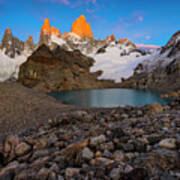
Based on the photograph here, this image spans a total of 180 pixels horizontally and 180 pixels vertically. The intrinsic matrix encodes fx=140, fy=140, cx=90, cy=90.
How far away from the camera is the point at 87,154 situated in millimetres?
2807

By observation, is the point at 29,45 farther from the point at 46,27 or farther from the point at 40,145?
the point at 40,145

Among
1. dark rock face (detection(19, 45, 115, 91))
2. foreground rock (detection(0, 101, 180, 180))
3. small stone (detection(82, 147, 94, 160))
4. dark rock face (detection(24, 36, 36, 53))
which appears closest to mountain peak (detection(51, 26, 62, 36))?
dark rock face (detection(24, 36, 36, 53))

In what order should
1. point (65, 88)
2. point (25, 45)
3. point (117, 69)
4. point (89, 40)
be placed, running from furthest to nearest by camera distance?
point (89, 40) → point (25, 45) → point (117, 69) → point (65, 88)

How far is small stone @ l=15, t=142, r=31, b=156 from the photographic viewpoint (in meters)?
3.41

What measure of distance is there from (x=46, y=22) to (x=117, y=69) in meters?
135

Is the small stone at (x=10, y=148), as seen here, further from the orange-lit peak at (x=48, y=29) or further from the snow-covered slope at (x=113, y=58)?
the orange-lit peak at (x=48, y=29)

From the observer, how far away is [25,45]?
136m

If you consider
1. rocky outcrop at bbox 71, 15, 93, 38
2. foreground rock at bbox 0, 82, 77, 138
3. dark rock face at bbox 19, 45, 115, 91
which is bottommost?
foreground rock at bbox 0, 82, 77, 138

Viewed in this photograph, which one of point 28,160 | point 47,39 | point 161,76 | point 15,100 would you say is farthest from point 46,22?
point 28,160

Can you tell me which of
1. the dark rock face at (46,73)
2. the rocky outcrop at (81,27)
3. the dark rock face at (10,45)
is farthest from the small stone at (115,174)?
the rocky outcrop at (81,27)

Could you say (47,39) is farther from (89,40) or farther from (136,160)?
(136,160)

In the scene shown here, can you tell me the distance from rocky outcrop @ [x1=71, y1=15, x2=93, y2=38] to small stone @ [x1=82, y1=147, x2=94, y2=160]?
19598cm

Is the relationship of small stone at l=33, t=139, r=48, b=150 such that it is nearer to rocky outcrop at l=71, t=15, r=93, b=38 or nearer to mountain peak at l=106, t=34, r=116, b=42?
mountain peak at l=106, t=34, r=116, b=42

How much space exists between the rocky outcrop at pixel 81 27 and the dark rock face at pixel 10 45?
83440 mm
